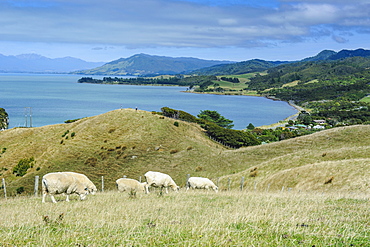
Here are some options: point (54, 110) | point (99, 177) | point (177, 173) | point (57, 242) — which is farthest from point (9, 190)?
point (54, 110)

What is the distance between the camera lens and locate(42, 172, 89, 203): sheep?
16656mm

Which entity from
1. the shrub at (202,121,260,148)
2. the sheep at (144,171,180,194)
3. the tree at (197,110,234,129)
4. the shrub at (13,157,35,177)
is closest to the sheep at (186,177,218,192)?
the sheep at (144,171,180,194)

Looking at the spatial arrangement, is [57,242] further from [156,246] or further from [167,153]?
[167,153]

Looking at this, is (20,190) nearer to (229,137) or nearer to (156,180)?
(156,180)

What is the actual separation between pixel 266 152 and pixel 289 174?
1819 centimetres

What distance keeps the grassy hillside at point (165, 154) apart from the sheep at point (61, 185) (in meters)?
18.5

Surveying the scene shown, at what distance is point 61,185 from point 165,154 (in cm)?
3415

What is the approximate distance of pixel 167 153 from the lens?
51250mm

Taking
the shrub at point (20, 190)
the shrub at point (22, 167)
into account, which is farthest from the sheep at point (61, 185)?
the shrub at point (22, 167)

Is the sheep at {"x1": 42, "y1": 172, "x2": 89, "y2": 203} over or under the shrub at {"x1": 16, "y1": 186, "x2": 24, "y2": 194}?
over

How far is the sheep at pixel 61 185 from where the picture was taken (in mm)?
16656

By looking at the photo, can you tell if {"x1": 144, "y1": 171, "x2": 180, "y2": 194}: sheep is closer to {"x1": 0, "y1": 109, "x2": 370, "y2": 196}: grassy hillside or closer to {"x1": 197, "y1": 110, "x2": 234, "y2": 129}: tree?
{"x1": 0, "y1": 109, "x2": 370, "y2": 196}: grassy hillside

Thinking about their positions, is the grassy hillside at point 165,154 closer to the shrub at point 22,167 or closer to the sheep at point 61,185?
the shrub at point 22,167

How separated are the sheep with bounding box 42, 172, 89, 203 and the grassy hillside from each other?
60.7 feet
